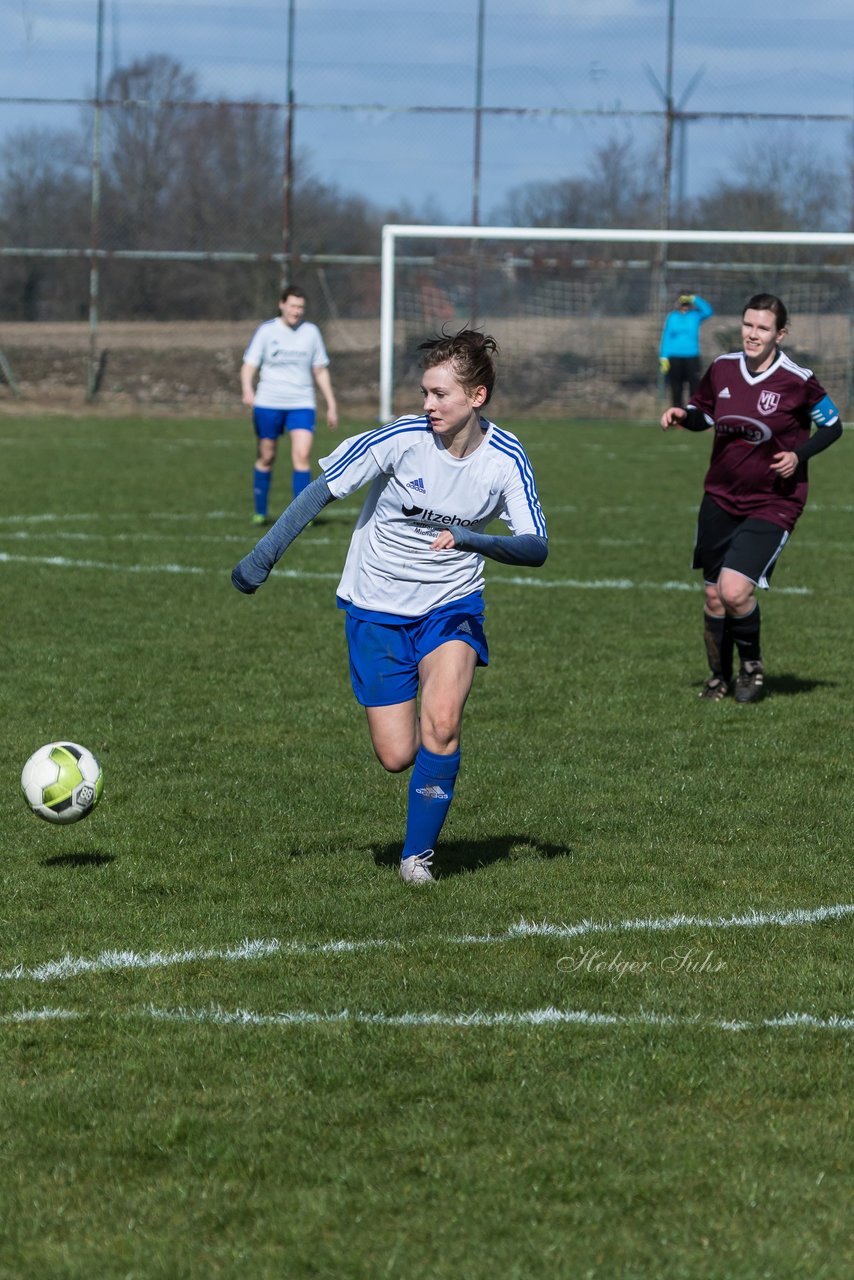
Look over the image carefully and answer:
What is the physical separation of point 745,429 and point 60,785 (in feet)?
14.3

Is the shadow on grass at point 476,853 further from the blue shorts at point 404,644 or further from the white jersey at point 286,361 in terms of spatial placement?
the white jersey at point 286,361

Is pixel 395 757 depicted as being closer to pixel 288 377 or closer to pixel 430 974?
pixel 430 974

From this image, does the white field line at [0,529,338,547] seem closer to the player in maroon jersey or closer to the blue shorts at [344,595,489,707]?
the player in maroon jersey

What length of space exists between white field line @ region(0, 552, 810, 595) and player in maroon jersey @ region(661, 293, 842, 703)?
3462 mm

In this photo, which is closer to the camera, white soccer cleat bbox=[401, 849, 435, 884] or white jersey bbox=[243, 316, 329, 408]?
white soccer cleat bbox=[401, 849, 435, 884]

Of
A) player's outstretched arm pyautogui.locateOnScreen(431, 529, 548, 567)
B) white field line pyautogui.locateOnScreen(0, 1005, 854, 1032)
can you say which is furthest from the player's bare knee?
white field line pyautogui.locateOnScreen(0, 1005, 854, 1032)

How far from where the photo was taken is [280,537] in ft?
19.3

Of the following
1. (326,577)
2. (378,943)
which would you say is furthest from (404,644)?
(326,577)

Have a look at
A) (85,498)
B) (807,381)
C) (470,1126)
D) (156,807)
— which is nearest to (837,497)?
(85,498)

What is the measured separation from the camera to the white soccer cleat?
18.9ft

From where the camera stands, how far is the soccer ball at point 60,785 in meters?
6.06

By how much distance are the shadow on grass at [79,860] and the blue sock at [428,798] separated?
1.03m

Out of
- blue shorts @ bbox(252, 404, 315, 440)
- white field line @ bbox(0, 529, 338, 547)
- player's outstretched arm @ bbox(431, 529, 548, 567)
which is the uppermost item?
player's outstretched arm @ bbox(431, 529, 548, 567)

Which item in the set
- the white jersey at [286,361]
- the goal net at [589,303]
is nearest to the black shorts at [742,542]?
the white jersey at [286,361]
